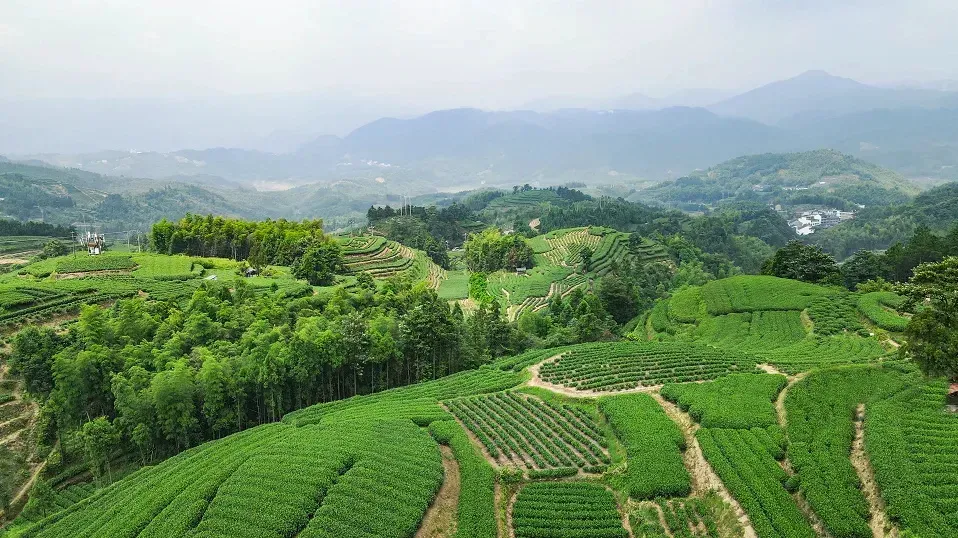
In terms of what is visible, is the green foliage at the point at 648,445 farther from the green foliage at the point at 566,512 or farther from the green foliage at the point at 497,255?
the green foliage at the point at 497,255

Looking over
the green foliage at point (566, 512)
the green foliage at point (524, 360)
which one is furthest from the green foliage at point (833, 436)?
the green foliage at point (524, 360)

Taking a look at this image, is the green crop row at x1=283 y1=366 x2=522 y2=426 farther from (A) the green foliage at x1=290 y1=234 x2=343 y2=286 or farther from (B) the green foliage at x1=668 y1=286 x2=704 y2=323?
(A) the green foliage at x1=290 y1=234 x2=343 y2=286

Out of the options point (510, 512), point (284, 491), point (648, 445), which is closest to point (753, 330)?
point (648, 445)

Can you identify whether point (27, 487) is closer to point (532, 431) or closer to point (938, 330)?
point (532, 431)

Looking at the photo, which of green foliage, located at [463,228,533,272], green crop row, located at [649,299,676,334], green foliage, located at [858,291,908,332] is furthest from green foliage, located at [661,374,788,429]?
green foliage, located at [463,228,533,272]

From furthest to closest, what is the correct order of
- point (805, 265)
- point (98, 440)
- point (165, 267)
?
1. point (165, 267)
2. point (805, 265)
3. point (98, 440)

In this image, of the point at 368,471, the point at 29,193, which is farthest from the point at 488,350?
the point at 29,193
